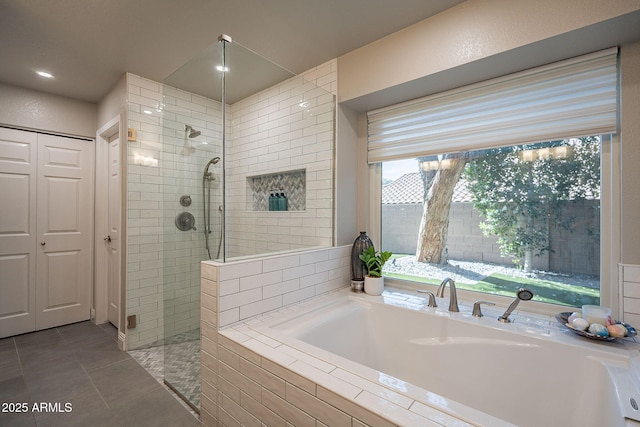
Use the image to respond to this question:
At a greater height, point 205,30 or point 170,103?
point 205,30

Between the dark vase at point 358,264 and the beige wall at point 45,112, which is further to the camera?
the beige wall at point 45,112

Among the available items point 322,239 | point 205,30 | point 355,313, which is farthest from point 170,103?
point 355,313

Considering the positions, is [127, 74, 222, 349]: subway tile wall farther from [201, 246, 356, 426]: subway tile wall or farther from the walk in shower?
[201, 246, 356, 426]: subway tile wall

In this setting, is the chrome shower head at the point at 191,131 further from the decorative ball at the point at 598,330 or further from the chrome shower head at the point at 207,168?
the decorative ball at the point at 598,330

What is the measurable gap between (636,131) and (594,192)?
0.36 metres

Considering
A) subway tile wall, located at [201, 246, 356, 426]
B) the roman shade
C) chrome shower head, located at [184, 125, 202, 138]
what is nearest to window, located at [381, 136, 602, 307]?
the roman shade

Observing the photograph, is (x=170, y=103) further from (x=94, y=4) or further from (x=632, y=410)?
(x=632, y=410)

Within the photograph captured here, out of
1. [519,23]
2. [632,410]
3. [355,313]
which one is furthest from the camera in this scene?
[355,313]

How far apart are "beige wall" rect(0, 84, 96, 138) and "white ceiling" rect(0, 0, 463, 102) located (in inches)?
14.9

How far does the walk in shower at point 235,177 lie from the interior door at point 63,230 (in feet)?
4.80

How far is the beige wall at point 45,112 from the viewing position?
2.72 metres

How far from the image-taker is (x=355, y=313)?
1.89 meters

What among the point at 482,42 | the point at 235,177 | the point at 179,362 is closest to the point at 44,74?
the point at 235,177

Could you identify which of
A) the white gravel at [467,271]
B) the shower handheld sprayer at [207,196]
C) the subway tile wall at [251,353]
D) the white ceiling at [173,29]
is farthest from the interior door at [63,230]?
the white gravel at [467,271]
